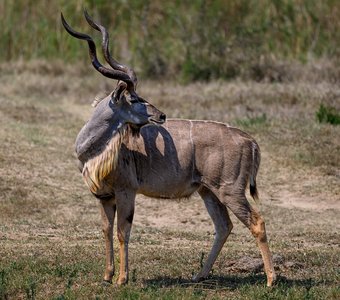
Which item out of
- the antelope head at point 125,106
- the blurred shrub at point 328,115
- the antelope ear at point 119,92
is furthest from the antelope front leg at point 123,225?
the blurred shrub at point 328,115

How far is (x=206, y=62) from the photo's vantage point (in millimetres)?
17016

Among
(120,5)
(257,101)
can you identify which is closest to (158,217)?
(257,101)

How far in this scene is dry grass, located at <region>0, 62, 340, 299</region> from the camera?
7.62 meters

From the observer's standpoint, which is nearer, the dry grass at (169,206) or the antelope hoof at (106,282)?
the antelope hoof at (106,282)

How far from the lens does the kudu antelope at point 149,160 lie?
7441mm

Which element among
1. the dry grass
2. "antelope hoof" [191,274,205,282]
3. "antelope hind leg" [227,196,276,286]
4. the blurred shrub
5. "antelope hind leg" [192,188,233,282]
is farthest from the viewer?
the blurred shrub

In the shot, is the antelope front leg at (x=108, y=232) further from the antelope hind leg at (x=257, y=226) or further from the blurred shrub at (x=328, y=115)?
the blurred shrub at (x=328, y=115)

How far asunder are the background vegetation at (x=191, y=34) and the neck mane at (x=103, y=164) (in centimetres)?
953

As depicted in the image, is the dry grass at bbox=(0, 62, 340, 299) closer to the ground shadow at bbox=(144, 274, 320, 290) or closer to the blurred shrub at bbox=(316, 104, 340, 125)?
the ground shadow at bbox=(144, 274, 320, 290)

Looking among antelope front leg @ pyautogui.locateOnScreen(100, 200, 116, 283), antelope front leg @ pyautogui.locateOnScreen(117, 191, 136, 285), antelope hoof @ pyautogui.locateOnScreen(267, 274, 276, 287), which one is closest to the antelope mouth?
antelope front leg @ pyautogui.locateOnScreen(117, 191, 136, 285)

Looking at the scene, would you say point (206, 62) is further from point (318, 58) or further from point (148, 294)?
point (148, 294)

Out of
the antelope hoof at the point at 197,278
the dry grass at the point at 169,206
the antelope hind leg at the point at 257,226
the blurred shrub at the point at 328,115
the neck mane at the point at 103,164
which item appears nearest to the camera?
the neck mane at the point at 103,164

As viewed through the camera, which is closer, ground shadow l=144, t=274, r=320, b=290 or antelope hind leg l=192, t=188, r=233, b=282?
ground shadow l=144, t=274, r=320, b=290

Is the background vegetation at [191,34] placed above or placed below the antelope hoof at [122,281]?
above
